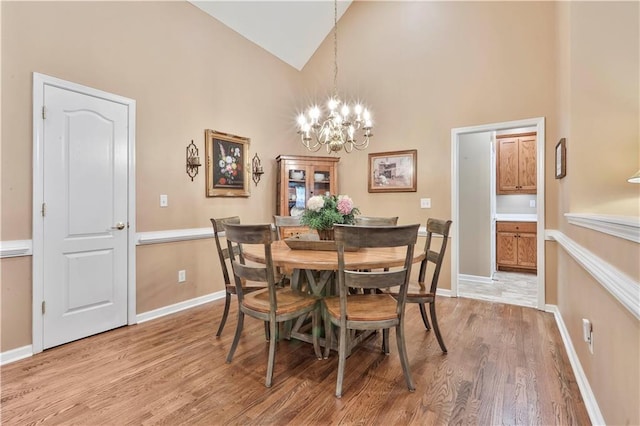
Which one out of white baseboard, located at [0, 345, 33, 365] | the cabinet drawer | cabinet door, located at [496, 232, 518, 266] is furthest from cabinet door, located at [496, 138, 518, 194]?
white baseboard, located at [0, 345, 33, 365]

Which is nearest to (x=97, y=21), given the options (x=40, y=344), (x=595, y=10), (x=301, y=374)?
(x=40, y=344)

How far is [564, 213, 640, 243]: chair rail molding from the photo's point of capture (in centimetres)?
104


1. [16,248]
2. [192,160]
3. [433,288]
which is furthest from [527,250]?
[16,248]

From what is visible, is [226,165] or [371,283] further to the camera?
[226,165]

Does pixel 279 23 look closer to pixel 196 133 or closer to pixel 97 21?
pixel 196 133

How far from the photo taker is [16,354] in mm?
2244

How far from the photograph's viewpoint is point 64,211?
249 centimetres

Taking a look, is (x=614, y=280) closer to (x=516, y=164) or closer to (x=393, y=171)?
(x=393, y=171)

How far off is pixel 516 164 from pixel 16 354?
21.4 feet

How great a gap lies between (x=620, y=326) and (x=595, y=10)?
2.06m

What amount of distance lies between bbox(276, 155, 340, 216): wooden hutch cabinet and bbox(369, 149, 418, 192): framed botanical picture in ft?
1.79

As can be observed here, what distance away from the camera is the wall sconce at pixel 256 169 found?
4207 millimetres

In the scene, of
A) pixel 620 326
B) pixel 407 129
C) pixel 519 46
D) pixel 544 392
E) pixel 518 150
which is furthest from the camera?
pixel 518 150

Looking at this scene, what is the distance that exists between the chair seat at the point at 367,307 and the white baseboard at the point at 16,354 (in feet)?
7.24
